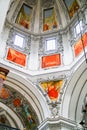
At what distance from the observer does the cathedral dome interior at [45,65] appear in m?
14.3

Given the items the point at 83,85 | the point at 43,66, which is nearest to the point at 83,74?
the point at 83,85

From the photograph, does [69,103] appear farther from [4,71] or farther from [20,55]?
[4,71]

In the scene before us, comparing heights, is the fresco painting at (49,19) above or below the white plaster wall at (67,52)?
above

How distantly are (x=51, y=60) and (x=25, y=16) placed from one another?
181 inches

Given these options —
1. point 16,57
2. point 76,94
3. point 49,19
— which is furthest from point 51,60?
point 49,19

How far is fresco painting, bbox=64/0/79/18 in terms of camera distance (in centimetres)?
1736

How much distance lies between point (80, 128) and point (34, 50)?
598 centimetres

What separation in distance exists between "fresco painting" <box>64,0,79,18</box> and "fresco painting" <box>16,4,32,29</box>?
280 cm

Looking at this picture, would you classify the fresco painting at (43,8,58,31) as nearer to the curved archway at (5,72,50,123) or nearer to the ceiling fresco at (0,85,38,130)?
the curved archway at (5,72,50,123)

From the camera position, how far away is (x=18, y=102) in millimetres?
15562

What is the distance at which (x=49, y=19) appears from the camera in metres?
18.6

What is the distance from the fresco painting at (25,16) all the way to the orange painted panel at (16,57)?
9.22ft

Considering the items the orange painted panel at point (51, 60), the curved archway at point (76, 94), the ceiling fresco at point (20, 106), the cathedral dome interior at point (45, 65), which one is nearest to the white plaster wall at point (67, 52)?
the cathedral dome interior at point (45, 65)

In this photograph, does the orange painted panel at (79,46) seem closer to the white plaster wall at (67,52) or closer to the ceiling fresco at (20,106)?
the white plaster wall at (67,52)
